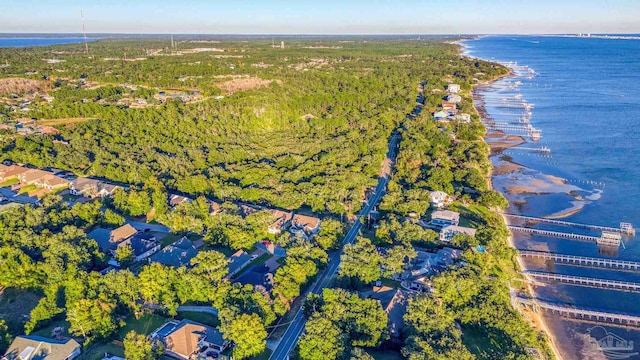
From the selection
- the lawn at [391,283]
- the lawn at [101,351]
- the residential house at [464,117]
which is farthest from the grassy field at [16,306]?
the residential house at [464,117]

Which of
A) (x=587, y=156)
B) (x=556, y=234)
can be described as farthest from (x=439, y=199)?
(x=587, y=156)

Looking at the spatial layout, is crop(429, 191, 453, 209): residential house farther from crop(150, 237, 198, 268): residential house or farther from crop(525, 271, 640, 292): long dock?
crop(150, 237, 198, 268): residential house

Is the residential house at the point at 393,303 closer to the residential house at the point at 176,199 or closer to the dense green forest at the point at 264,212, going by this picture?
the dense green forest at the point at 264,212

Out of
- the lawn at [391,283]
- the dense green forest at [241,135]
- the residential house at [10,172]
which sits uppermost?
the dense green forest at [241,135]

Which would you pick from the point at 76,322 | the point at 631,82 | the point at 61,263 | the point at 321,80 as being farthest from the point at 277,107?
the point at 631,82

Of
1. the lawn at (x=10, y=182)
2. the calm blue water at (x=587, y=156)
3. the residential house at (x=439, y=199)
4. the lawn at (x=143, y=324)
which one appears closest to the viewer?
the lawn at (x=143, y=324)

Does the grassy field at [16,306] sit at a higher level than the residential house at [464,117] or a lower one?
lower

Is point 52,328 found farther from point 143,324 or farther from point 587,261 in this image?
point 587,261
